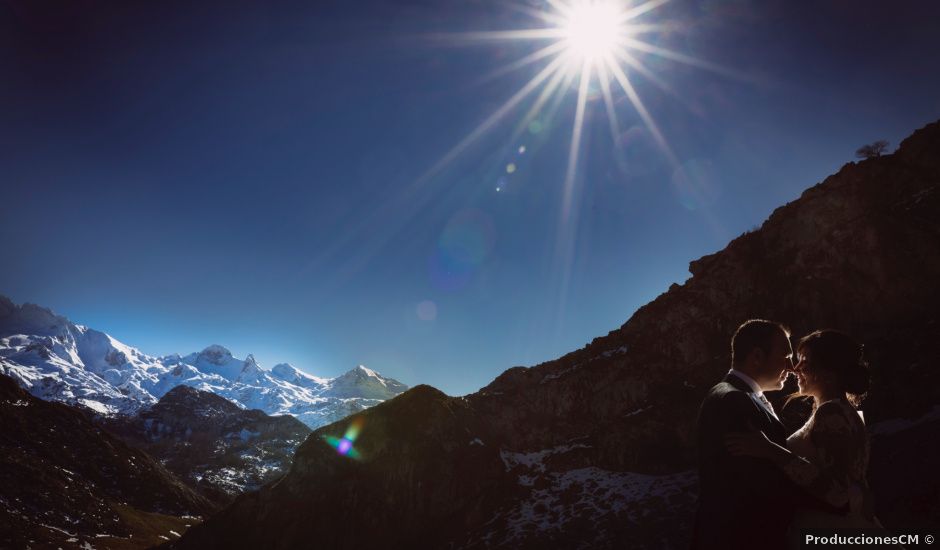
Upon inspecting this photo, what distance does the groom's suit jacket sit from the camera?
14.2ft

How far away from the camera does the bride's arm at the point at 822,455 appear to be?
4.21 metres

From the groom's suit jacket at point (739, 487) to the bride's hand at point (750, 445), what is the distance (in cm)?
10

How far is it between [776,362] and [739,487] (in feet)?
5.62

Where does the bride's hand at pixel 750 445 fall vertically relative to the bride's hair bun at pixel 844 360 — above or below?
below

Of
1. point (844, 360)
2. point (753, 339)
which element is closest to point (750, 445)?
point (753, 339)

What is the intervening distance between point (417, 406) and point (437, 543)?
27038mm

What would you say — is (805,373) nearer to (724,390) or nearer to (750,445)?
(724,390)

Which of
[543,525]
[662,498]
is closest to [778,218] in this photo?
[662,498]

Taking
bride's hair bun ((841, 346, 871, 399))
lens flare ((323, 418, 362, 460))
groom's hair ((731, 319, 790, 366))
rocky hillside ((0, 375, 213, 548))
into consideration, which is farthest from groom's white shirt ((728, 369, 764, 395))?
rocky hillside ((0, 375, 213, 548))

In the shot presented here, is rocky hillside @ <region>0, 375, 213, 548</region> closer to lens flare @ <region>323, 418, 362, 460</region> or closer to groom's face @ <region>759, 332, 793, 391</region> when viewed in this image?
lens flare @ <region>323, 418, 362, 460</region>

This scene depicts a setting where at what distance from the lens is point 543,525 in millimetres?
63344

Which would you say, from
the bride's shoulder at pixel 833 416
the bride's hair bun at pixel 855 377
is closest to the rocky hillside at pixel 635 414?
the bride's hair bun at pixel 855 377

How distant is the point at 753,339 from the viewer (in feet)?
17.6

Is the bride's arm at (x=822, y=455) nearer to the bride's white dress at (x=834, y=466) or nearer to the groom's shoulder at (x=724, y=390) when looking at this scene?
the bride's white dress at (x=834, y=466)
